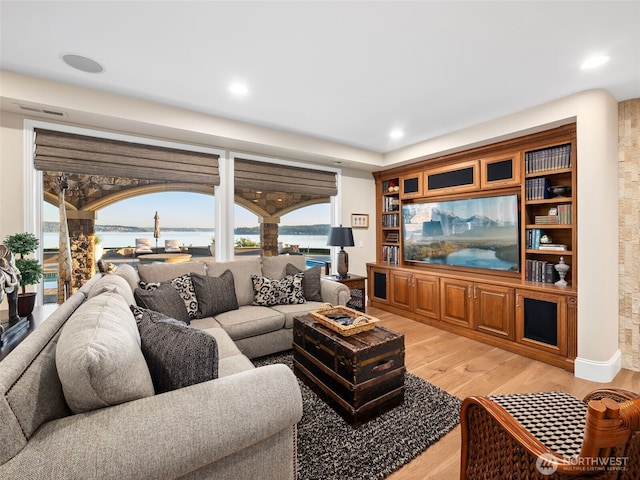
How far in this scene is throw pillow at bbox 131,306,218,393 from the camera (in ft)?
3.68

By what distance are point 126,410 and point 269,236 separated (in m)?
3.34

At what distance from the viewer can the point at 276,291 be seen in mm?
3252

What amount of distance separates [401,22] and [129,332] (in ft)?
7.27

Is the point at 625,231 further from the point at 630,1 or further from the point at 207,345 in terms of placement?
the point at 207,345

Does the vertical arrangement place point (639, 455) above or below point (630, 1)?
below

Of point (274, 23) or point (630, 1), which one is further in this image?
point (274, 23)

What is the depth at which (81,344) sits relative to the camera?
0.94 meters

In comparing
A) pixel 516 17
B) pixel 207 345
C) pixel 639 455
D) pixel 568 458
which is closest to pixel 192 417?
pixel 207 345

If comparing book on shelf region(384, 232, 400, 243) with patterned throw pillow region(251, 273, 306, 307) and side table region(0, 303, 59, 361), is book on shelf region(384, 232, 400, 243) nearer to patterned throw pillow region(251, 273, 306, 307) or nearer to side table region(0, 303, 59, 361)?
patterned throw pillow region(251, 273, 306, 307)

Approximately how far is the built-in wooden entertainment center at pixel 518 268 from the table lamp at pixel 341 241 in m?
0.90

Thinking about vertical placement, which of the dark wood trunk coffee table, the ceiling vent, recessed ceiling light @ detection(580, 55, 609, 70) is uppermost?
recessed ceiling light @ detection(580, 55, 609, 70)

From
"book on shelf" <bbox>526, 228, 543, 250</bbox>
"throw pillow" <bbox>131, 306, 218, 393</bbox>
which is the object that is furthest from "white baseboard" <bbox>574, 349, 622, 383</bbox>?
"throw pillow" <bbox>131, 306, 218, 393</bbox>

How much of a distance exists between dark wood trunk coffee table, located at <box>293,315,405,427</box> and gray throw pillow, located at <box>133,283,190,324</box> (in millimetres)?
1138

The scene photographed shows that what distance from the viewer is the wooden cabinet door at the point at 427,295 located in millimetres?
3902
